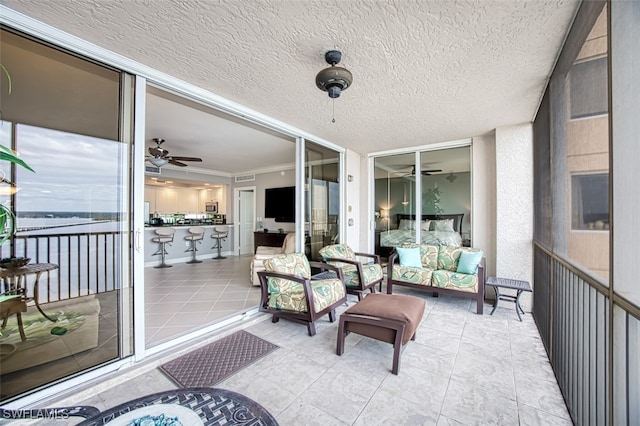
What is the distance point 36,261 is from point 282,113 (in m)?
2.67

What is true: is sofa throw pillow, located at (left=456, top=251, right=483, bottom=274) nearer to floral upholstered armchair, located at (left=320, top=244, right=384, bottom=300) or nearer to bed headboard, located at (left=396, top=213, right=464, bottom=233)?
bed headboard, located at (left=396, top=213, right=464, bottom=233)

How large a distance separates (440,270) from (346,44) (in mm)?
3309

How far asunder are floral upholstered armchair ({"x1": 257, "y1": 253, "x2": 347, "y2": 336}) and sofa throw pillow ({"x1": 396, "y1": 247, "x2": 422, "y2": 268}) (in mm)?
1374

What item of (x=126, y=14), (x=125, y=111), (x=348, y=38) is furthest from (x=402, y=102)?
(x=125, y=111)

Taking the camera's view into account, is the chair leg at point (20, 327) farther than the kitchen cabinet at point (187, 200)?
No

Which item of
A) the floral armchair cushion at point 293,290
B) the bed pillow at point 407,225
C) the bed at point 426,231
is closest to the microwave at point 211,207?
the bed at point 426,231

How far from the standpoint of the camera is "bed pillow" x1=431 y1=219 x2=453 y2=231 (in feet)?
15.1

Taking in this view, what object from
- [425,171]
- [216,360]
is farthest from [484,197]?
[216,360]

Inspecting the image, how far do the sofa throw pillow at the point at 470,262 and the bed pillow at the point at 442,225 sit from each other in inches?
34.7

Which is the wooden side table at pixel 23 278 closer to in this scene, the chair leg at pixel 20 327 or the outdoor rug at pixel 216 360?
the chair leg at pixel 20 327

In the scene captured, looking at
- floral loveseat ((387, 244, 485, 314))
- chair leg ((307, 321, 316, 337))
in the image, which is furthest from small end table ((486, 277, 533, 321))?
chair leg ((307, 321, 316, 337))

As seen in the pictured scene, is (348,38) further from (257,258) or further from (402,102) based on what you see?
(257,258)

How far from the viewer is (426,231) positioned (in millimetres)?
4809

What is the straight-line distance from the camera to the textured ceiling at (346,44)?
162 centimetres
